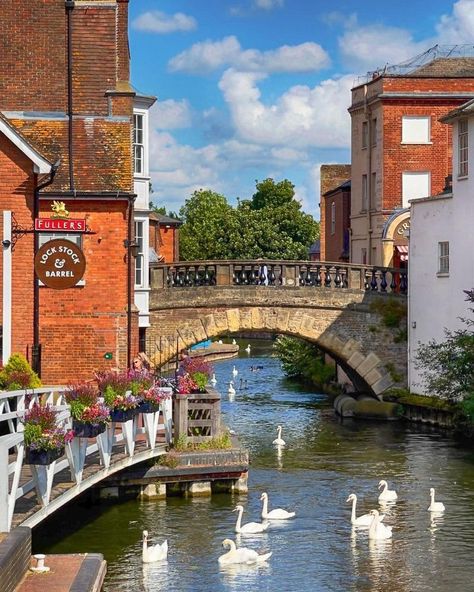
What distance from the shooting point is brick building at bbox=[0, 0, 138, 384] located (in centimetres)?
3503

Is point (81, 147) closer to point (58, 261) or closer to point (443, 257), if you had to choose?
point (58, 261)

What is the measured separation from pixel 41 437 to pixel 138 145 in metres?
20.8

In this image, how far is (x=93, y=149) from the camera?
3550 centimetres

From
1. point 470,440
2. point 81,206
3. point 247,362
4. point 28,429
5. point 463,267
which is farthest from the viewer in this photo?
point 247,362

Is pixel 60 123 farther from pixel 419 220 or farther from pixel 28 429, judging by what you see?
pixel 28 429

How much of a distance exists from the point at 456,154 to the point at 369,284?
17.4 ft

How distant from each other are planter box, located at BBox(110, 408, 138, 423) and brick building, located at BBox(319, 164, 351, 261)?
39505 millimetres

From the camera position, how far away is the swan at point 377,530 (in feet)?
80.6

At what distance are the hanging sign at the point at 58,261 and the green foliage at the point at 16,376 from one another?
199 centimetres

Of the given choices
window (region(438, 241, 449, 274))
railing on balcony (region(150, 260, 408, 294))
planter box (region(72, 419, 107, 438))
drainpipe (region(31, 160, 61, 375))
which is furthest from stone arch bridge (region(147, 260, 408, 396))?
planter box (region(72, 419, 107, 438))

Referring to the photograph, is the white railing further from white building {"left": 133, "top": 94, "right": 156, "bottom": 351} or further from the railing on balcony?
the railing on balcony

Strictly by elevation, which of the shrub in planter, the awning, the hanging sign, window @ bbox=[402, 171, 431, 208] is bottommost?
the shrub in planter

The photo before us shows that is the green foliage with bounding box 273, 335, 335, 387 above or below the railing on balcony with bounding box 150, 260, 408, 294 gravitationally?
below

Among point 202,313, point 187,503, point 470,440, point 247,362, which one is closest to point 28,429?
point 187,503
